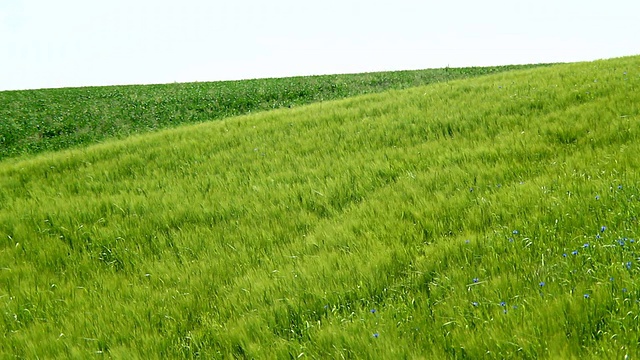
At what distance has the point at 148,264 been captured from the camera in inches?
198

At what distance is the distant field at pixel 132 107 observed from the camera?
65.9ft

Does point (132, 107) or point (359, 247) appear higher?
point (132, 107)

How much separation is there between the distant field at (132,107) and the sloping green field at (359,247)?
1080 cm

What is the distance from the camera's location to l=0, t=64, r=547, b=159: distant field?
20.1 m

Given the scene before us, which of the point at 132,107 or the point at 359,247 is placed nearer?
the point at 359,247

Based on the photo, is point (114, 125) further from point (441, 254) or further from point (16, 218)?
point (441, 254)

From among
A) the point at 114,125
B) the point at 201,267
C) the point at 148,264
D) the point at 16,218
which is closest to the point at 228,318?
the point at 201,267

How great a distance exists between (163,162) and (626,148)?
8.01 meters

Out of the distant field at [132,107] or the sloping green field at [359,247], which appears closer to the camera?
the sloping green field at [359,247]

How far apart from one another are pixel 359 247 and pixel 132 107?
24.1 meters

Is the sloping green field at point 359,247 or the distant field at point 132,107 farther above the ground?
the distant field at point 132,107

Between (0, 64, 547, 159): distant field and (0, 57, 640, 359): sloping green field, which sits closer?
(0, 57, 640, 359): sloping green field

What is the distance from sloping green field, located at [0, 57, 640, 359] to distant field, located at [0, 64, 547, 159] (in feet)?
35.4

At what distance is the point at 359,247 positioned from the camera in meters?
4.40
